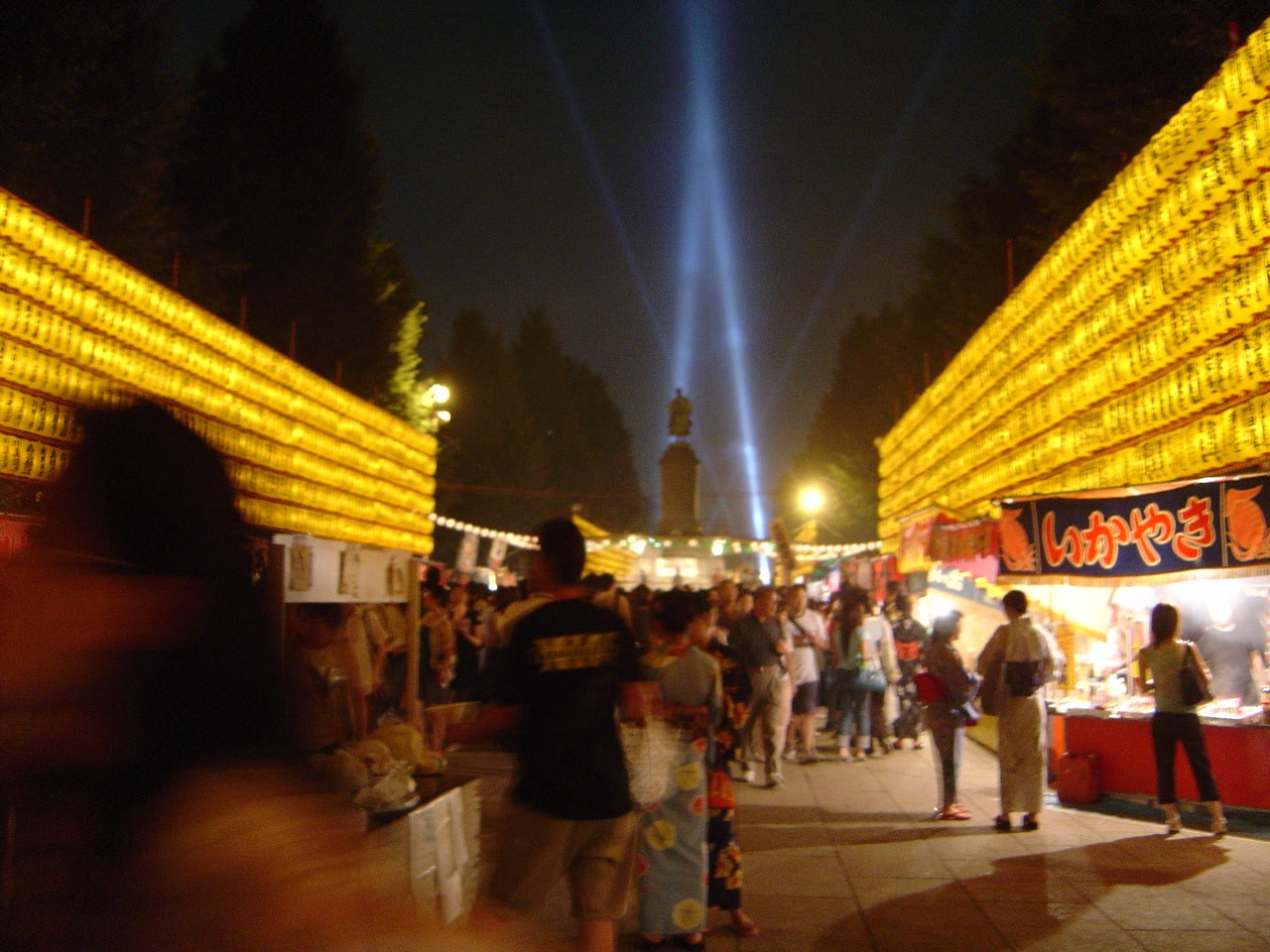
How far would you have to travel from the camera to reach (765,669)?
11.8m

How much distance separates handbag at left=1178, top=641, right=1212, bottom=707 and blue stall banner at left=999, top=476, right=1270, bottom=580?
2.60 ft

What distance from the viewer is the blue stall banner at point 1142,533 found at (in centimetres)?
788

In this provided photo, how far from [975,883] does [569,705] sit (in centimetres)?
471

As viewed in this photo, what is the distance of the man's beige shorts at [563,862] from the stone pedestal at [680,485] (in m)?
41.3

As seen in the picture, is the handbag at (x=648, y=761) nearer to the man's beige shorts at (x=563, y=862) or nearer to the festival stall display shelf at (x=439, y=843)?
the festival stall display shelf at (x=439, y=843)

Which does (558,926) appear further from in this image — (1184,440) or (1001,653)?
(1184,440)

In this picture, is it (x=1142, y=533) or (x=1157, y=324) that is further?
(x=1157, y=324)

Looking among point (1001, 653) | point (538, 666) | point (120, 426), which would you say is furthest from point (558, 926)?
point (120, 426)

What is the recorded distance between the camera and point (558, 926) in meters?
6.44

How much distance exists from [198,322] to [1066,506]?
331 inches

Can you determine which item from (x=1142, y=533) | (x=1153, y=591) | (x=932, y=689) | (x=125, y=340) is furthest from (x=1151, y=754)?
(x=125, y=340)

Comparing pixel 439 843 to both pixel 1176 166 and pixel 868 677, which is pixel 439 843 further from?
pixel 868 677

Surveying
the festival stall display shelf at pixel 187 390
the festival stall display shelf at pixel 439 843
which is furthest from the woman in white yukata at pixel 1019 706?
the festival stall display shelf at pixel 187 390

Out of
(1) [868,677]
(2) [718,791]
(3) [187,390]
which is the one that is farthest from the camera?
(1) [868,677]
